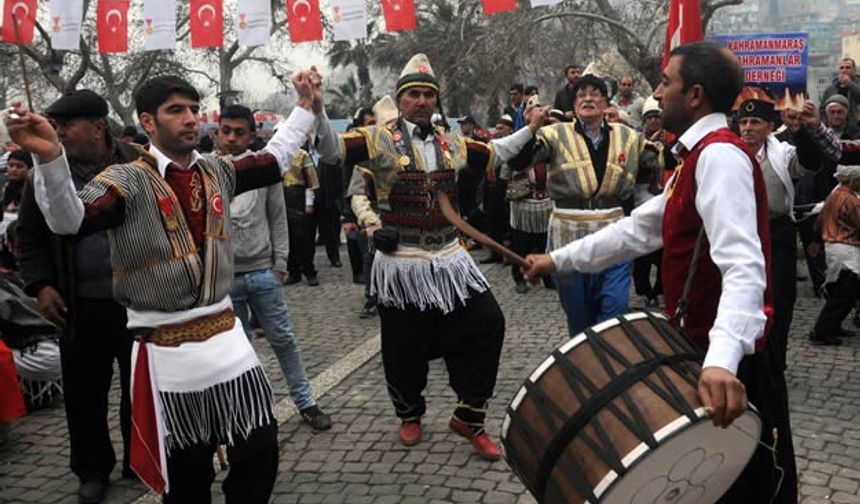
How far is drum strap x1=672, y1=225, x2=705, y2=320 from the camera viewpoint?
8.68 feet

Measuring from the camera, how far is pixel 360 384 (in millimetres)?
5984

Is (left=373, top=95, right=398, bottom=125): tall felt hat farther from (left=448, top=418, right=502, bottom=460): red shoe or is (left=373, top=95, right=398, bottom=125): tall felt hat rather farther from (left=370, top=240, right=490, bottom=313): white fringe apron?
(left=448, top=418, right=502, bottom=460): red shoe

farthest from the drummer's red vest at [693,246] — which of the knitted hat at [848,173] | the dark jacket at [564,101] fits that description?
the dark jacket at [564,101]

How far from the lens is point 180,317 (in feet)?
10.3

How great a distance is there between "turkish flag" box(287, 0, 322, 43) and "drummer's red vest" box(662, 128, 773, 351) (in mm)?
6615

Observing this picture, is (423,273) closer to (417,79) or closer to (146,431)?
(417,79)

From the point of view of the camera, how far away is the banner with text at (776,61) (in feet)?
22.6

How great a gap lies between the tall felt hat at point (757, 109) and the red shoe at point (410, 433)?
2.79 m

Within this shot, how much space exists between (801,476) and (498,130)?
7.75 meters

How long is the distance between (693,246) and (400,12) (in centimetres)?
665

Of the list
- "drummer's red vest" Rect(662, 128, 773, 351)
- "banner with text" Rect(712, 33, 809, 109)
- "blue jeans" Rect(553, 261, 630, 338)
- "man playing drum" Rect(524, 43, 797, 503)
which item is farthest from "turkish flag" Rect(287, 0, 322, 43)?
"drummer's red vest" Rect(662, 128, 773, 351)

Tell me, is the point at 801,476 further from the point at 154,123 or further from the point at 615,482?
the point at 154,123

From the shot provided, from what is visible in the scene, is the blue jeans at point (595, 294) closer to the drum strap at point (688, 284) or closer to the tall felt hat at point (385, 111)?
the tall felt hat at point (385, 111)

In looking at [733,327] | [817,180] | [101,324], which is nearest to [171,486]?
[101,324]
